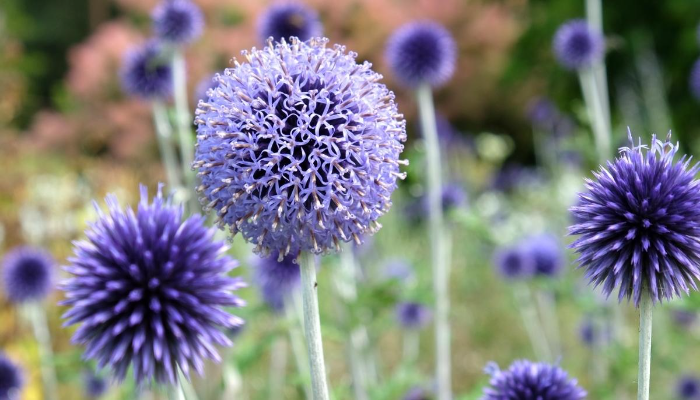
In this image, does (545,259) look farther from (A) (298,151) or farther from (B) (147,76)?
(A) (298,151)

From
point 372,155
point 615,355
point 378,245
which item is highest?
point 378,245

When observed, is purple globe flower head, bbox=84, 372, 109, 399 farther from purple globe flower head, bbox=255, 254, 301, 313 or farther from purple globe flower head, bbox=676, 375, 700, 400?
purple globe flower head, bbox=676, 375, 700, 400

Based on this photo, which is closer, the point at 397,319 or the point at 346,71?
the point at 346,71

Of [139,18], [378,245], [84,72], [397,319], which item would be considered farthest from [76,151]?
[397,319]

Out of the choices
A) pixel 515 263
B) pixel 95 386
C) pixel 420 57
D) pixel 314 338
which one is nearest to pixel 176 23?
Result: pixel 420 57

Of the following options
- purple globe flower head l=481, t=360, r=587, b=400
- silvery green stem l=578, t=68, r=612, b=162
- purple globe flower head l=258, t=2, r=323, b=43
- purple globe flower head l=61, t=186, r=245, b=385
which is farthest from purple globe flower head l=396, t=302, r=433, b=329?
purple globe flower head l=61, t=186, r=245, b=385

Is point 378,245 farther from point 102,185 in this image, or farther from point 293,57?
point 293,57

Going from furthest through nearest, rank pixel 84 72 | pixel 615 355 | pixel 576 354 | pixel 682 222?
pixel 84 72
pixel 576 354
pixel 615 355
pixel 682 222
